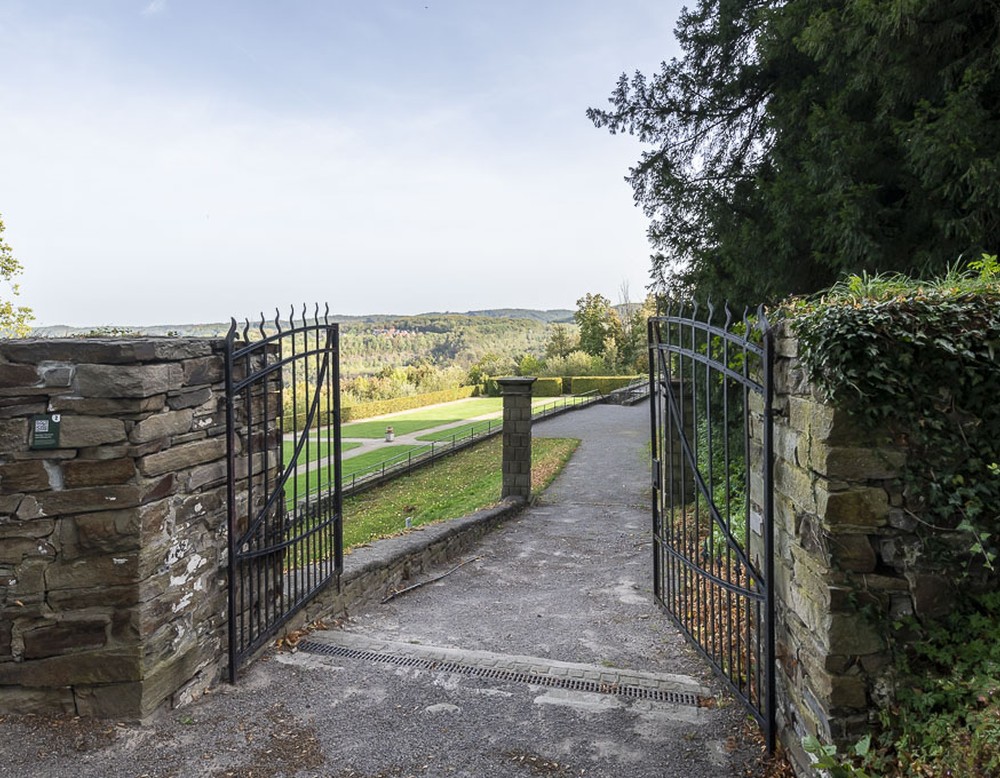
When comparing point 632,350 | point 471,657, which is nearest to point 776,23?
point 471,657

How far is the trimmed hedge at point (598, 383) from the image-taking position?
35.7m

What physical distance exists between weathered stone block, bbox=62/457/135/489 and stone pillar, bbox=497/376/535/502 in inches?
275

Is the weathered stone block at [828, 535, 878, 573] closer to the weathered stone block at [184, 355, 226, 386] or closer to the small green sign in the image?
the weathered stone block at [184, 355, 226, 386]

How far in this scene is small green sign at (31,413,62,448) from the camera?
2893mm

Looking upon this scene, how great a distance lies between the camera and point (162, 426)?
3.09 metres

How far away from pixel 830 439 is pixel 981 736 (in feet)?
3.19

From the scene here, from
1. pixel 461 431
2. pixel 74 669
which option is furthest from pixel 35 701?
pixel 461 431

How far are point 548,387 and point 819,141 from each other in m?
32.3

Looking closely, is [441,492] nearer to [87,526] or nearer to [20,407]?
[87,526]

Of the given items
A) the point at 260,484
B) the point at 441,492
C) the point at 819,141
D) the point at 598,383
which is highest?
the point at 819,141

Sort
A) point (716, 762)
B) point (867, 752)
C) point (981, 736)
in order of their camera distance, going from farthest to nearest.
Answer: point (716, 762) < point (867, 752) < point (981, 736)

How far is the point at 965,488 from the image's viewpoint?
2295mm

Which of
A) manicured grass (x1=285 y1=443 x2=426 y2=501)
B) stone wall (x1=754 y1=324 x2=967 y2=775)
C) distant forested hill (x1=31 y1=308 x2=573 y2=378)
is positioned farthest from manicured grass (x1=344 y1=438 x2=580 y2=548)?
distant forested hill (x1=31 y1=308 x2=573 y2=378)

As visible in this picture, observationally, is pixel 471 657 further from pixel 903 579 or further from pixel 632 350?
pixel 632 350
